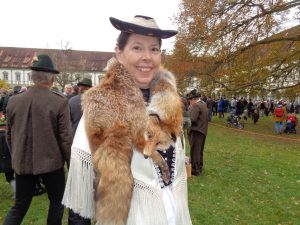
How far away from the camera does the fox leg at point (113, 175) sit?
5.47 feet

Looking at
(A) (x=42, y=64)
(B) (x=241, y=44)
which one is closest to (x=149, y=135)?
(A) (x=42, y=64)

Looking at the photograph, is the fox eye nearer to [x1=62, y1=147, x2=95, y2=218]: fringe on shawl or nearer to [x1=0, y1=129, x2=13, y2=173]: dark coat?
[x1=62, y1=147, x2=95, y2=218]: fringe on shawl

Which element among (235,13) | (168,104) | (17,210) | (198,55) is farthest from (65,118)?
(198,55)

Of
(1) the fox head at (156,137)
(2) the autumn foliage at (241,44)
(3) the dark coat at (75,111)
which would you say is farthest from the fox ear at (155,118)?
(2) the autumn foliage at (241,44)

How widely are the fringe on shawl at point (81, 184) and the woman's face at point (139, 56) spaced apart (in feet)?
1.77

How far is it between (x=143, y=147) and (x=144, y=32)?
64 cm

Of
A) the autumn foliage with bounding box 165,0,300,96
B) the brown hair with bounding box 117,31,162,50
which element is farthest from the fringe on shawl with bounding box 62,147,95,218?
the autumn foliage with bounding box 165,0,300,96

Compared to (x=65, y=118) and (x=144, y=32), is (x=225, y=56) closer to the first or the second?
(x=65, y=118)

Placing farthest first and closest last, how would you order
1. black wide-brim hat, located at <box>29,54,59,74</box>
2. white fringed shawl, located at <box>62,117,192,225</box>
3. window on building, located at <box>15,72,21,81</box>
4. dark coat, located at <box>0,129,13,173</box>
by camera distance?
window on building, located at <box>15,72,21,81</box>
dark coat, located at <box>0,129,13,173</box>
black wide-brim hat, located at <box>29,54,59,74</box>
white fringed shawl, located at <box>62,117,192,225</box>

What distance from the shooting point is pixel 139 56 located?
1914 mm

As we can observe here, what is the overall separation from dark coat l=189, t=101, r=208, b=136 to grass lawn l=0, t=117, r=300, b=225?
1.18m

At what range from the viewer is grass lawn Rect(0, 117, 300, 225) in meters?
5.59

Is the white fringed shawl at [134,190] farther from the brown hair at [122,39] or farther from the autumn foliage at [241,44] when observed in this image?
the autumn foliage at [241,44]

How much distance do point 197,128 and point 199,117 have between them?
28cm
